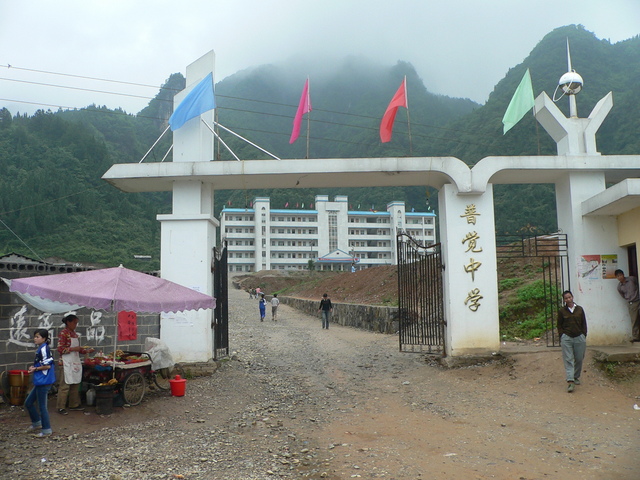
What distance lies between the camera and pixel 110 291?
7125 mm

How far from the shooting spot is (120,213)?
50969 millimetres

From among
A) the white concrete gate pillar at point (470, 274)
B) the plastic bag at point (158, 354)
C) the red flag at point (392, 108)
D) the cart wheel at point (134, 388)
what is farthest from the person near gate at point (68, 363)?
the red flag at point (392, 108)

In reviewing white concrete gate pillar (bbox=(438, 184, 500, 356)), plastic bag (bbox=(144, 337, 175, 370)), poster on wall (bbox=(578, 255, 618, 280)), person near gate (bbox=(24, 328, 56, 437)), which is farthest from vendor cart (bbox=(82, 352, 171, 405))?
poster on wall (bbox=(578, 255, 618, 280))

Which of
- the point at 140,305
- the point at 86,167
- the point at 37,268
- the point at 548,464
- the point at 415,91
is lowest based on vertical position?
the point at 548,464

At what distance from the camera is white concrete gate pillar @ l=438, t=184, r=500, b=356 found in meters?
10.2

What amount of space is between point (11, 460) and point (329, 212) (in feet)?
237

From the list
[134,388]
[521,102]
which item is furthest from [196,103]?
[521,102]

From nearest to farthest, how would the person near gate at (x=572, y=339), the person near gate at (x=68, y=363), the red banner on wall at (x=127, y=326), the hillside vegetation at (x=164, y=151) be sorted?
1. the person near gate at (x=68, y=363)
2. the person near gate at (x=572, y=339)
3. the red banner on wall at (x=127, y=326)
4. the hillside vegetation at (x=164, y=151)

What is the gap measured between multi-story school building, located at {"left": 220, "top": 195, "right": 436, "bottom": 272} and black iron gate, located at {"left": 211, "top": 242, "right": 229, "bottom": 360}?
60134 mm

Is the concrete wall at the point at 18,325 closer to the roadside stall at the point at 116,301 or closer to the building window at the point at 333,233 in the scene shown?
the roadside stall at the point at 116,301

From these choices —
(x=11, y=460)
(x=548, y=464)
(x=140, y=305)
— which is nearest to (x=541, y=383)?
(x=548, y=464)

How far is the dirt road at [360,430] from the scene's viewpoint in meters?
5.36

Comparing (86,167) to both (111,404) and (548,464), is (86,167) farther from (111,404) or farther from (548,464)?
(548,464)

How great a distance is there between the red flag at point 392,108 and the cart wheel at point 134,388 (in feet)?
21.6
